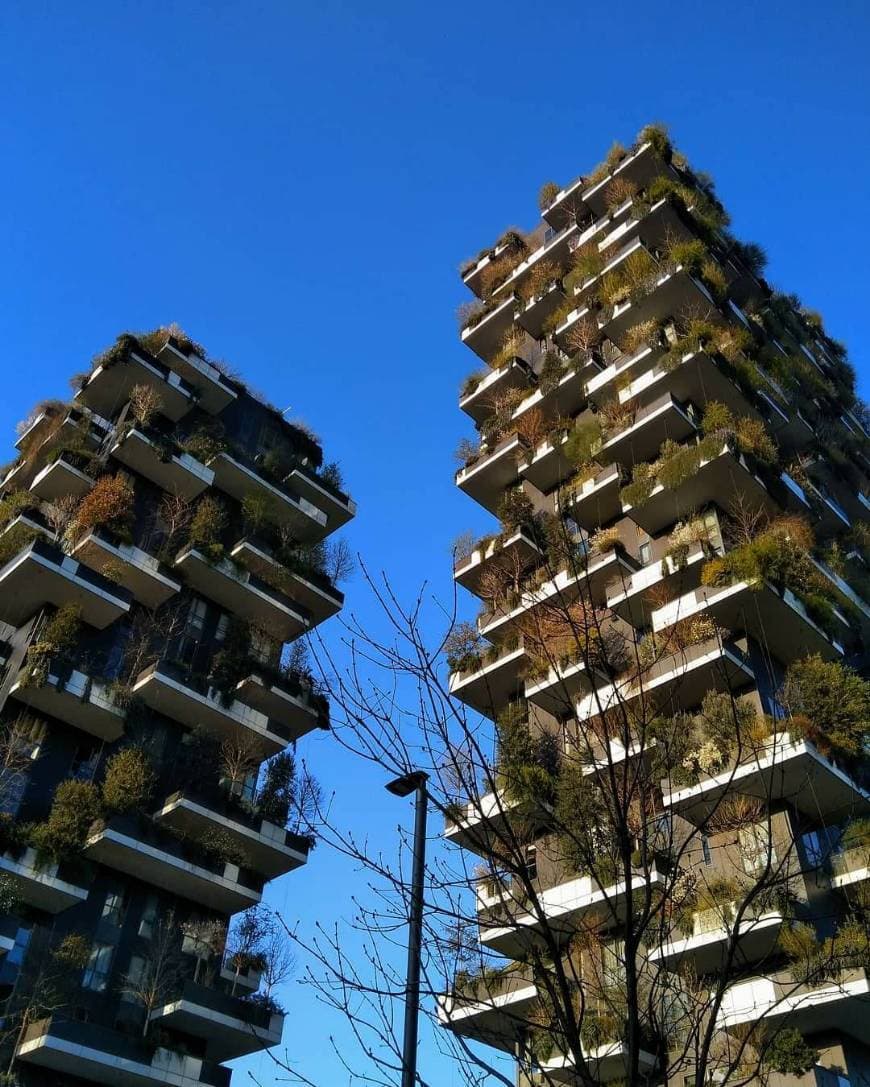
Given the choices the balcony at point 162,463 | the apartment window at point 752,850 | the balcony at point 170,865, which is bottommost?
the apartment window at point 752,850

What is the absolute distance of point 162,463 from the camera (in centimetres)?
3144

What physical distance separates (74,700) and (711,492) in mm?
17167

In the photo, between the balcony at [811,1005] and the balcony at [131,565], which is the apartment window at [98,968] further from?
the balcony at [811,1005]

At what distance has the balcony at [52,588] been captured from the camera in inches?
1038

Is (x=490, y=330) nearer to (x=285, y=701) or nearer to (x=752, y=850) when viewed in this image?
(x=285, y=701)

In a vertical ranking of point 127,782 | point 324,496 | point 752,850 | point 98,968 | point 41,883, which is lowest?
point 752,850

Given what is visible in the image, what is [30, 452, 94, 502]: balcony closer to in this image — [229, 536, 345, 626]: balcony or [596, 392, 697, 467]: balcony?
[229, 536, 345, 626]: balcony

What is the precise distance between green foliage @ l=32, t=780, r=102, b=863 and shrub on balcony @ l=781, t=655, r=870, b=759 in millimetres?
16444

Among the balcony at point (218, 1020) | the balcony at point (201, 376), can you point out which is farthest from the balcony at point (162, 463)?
the balcony at point (218, 1020)

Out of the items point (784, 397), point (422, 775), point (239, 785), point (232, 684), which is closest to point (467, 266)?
point (784, 397)

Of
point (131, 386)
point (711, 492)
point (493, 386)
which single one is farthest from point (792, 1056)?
point (131, 386)

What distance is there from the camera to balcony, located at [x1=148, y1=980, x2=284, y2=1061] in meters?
23.0

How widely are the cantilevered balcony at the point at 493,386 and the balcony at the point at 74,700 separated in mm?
16428

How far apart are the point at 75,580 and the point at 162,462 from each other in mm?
6083
